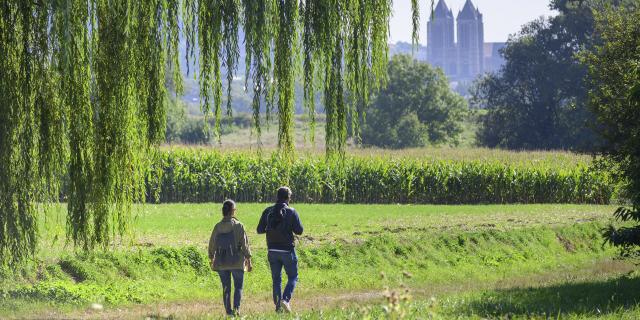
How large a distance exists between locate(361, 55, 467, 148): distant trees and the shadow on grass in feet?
248

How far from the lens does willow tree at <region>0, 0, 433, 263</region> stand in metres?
9.46

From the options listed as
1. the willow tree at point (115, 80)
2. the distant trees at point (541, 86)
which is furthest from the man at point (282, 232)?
the distant trees at point (541, 86)

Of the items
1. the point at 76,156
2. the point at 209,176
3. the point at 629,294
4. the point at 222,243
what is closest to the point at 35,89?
the point at 76,156

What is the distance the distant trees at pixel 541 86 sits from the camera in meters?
83.4

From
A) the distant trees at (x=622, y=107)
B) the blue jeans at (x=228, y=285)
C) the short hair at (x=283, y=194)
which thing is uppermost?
the distant trees at (x=622, y=107)

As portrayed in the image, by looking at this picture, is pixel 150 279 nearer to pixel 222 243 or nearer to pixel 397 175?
pixel 222 243

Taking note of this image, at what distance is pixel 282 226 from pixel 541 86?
73799 mm

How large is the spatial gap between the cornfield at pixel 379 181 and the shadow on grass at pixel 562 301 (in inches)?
975

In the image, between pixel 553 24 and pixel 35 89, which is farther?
pixel 553 24

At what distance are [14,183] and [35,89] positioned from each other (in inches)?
35.1

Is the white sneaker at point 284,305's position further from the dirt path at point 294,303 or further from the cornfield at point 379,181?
the cornfield at point 379,181

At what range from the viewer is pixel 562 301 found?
14.1 metres

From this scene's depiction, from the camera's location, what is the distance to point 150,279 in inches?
816

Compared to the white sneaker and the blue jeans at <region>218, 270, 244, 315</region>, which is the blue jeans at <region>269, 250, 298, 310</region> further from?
the blue jeans at <region>218, 270, 244, 315</region>
